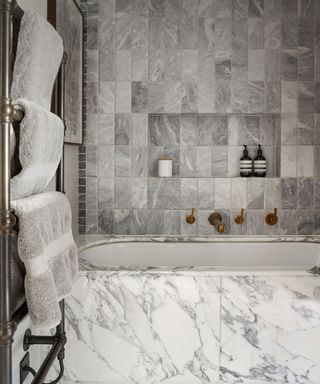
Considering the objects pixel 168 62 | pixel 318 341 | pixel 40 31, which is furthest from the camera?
pixel 168 62

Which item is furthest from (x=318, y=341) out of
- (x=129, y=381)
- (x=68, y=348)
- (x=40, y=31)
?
(x=40, y=31)

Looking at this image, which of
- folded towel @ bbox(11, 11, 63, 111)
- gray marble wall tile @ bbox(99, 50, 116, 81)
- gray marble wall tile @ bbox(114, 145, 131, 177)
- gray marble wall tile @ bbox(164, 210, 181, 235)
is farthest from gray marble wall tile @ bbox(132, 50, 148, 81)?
folded towel @ bbox(11, 11, 63, 111)

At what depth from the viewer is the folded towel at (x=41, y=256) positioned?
1.26 meters

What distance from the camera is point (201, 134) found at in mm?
3582

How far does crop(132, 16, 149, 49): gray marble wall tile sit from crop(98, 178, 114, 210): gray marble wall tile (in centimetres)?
92

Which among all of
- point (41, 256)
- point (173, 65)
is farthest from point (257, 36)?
point (41, 256)

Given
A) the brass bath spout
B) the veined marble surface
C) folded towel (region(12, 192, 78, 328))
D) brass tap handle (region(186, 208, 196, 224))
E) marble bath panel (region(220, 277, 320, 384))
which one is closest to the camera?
folded towel (region(12, 192, 78, 328))

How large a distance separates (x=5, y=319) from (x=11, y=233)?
0.65 ft

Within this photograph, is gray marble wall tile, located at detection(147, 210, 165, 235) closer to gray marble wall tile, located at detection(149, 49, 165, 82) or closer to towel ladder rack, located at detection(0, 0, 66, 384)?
gray marble wall tile, located at detection(149, 49, 165, 82)

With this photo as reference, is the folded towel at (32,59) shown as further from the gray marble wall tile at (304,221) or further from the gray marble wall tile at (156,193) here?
the gray marble wall tile at (304,221)

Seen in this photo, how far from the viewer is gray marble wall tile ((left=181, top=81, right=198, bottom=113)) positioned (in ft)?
11.2

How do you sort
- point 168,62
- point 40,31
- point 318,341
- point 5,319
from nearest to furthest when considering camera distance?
point 5,319
point 40,31
point 318,341
point 168,62

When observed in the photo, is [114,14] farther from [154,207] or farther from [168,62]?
[154,207]

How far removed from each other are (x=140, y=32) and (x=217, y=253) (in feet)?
5.07
